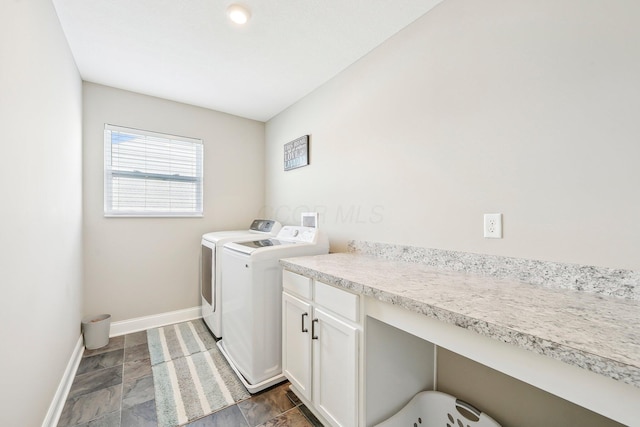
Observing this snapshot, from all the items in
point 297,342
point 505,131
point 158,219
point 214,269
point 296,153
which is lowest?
point 297,342

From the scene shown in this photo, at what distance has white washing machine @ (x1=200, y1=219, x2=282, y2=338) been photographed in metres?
2.34

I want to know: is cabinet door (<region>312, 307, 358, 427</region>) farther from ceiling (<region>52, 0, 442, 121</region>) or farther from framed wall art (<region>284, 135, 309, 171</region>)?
ceiling (<region>52, 0, 442, 121</region>)

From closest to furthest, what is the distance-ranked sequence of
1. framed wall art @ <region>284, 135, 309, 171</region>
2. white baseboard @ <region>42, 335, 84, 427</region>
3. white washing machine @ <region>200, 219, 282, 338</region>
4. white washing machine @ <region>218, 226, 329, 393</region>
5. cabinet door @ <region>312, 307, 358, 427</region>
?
cabinet door @ <region>312, 307, 358, 427</region>, white baseboard @ <region>42, 335, 84, 427</region>, white washing machine @ <region>218, 226, 329, 393</region>, white washing machine @ <region>200, 219, 282, 338</region>, framed wall art @ <region>284, 135, 309, 171</region>

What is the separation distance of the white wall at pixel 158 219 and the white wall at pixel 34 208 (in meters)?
0.56

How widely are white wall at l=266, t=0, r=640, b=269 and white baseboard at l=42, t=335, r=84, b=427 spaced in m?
2.04

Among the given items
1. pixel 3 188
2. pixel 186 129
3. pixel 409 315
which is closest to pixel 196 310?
pixel 186 129

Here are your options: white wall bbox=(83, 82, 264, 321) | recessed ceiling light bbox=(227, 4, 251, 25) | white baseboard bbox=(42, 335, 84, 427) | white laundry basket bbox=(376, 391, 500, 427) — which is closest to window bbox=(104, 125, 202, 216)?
white wall bbox=(83, 82, 264, 321)

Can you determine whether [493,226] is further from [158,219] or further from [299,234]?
[158,219]

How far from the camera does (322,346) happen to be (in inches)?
54.4

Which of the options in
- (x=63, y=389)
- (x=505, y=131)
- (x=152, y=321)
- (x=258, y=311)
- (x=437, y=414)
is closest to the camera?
(x=505, y=131)

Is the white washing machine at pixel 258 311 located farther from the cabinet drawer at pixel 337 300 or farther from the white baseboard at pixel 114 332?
the white baseboard at pixel 114 332

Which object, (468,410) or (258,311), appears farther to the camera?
(258,311)

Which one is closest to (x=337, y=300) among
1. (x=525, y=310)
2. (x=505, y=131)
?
(x=525, y=310)

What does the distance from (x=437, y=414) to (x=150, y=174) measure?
10.1 ft
